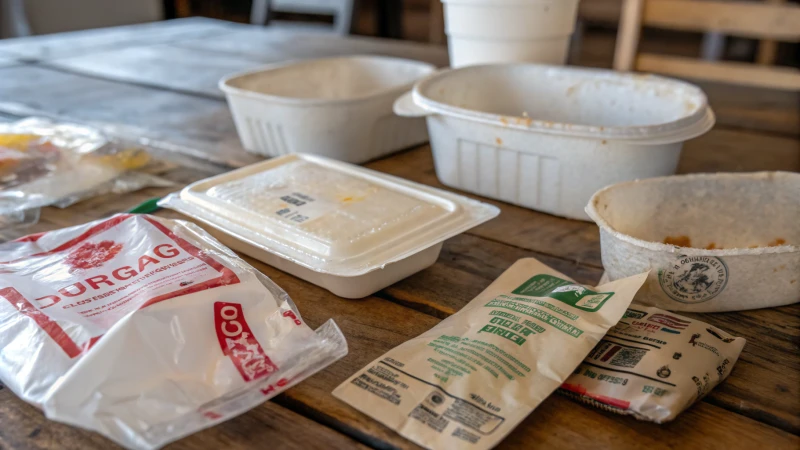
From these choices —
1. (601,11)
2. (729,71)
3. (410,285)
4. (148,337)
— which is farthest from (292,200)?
(601,11)

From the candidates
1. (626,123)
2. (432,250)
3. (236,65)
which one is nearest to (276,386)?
(432,250)

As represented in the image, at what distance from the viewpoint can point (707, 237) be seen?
72 centimetres

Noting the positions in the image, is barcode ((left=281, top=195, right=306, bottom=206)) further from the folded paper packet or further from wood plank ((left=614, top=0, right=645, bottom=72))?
wood plank ((left=614, top=0, right=645, bottom=72))

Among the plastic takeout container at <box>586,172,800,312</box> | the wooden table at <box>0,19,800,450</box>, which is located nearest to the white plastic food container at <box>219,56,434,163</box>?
the wooden table at <box>0,19,800,450</box>

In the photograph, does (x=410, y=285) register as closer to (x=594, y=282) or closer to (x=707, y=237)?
(x=594, y=282)

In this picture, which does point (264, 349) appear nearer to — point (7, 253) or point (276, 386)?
point (276, 386)

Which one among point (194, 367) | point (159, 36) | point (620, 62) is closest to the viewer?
point (194, 367)

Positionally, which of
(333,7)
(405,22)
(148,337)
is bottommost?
(405,22)

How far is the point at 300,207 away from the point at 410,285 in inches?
5.8

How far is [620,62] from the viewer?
4.66ft

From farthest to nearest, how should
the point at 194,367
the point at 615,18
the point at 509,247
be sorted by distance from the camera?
the point at 615,18 → the point at 509,247 → the point at 194,367

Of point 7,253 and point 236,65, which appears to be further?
point 236,65

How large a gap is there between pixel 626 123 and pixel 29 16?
337 centimetres

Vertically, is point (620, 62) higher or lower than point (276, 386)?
higher
